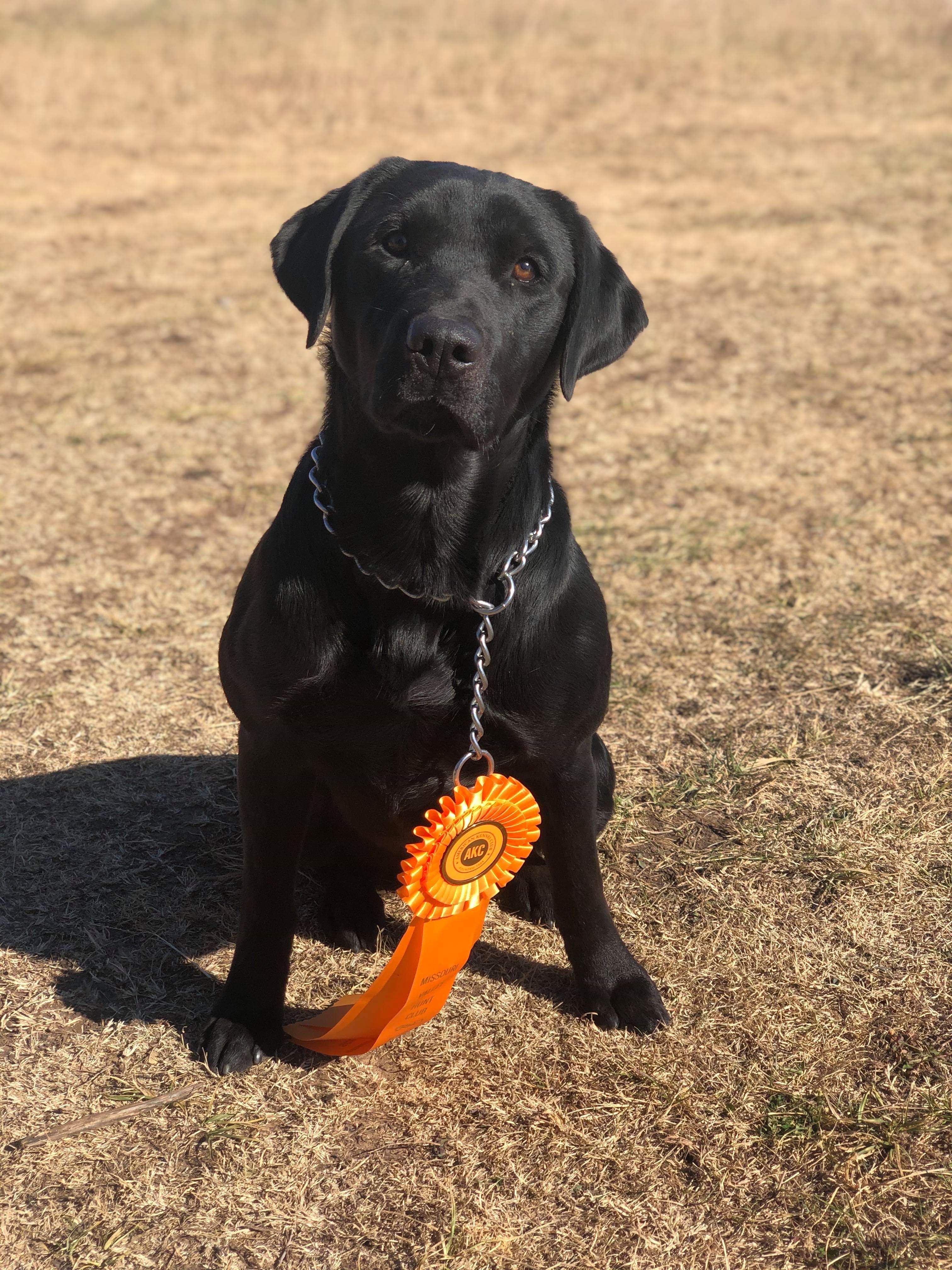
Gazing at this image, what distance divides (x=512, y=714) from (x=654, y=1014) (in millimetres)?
825

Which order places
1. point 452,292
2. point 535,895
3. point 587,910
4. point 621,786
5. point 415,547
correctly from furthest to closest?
point 621,786 < point 535,895 < point 587,910 < point 415,547 < point 452,292

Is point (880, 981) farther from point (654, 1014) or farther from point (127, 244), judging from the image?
point (127, 244)

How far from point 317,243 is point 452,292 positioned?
0.36 meters

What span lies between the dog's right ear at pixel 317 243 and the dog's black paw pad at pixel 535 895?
142cm

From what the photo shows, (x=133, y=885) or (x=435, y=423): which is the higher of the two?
(x=435, y=423)

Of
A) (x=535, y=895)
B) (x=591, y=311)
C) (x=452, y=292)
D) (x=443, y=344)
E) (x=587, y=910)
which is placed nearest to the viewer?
(x=443, y=344)

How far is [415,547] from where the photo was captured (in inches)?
91.6

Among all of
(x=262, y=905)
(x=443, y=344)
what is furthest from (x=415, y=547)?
(x=262, y=905)

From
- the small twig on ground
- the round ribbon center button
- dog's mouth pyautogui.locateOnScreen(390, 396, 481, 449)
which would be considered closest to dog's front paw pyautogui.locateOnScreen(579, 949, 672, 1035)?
the round ribbon center button

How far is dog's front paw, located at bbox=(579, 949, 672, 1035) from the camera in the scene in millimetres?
2633

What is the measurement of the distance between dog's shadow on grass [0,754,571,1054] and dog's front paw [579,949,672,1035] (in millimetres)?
101

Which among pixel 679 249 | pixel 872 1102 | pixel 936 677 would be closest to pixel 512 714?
pixel 872 1102

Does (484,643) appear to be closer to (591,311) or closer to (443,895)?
(443,895)

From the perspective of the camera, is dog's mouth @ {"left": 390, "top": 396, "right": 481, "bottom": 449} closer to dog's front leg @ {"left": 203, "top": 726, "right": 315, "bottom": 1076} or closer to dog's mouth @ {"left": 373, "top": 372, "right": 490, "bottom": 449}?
dog's mouth @ {"left": 373, "top": 372, "right": 490, "bottom": 449}
